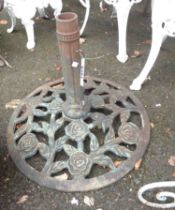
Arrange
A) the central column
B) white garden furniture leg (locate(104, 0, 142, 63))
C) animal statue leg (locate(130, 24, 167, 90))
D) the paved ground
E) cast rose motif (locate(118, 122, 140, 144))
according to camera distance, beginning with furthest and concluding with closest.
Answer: white garden furniture leg (locate(104, 0, 142, 63))
animal statue leg (locate(130, 24, 167, 90))
cast rose motif (locate(118, 122, 140, 144))
the paved ground
the central column

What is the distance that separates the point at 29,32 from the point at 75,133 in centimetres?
132

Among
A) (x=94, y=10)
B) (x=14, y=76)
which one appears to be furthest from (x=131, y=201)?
(x=94, y=10)

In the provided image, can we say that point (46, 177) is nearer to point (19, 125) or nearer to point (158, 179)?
point (19, 125)

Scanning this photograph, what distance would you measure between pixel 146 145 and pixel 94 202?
1.71 ft

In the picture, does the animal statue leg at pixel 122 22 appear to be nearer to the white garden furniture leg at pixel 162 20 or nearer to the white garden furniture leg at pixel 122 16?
the white garden furniture leg at pixel 122 16

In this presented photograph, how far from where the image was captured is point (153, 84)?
8.62ft

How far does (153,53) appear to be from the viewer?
2400 mm

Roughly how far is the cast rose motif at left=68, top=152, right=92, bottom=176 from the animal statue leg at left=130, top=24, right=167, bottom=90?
81 centimetres

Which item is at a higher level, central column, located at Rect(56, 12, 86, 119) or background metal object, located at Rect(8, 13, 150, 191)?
central column, located at Rect(56, 12, 86, 119)

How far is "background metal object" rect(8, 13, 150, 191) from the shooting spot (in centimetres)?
196

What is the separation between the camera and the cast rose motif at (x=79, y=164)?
198 centimetres

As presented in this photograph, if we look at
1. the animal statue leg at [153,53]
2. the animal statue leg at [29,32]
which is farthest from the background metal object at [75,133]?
the animal statue leg at [29,32]

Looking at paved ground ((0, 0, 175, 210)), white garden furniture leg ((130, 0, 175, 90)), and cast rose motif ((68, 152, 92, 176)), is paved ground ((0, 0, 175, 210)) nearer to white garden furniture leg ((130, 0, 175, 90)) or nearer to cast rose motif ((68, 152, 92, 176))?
cast rose motif ((68, 152, 92, 176))

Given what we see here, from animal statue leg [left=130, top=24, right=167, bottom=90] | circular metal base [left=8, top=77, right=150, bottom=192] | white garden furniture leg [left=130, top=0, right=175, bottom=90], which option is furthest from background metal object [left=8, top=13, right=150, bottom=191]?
white garden furniture leg [left=130, top=0, right=175, bottom=90]
